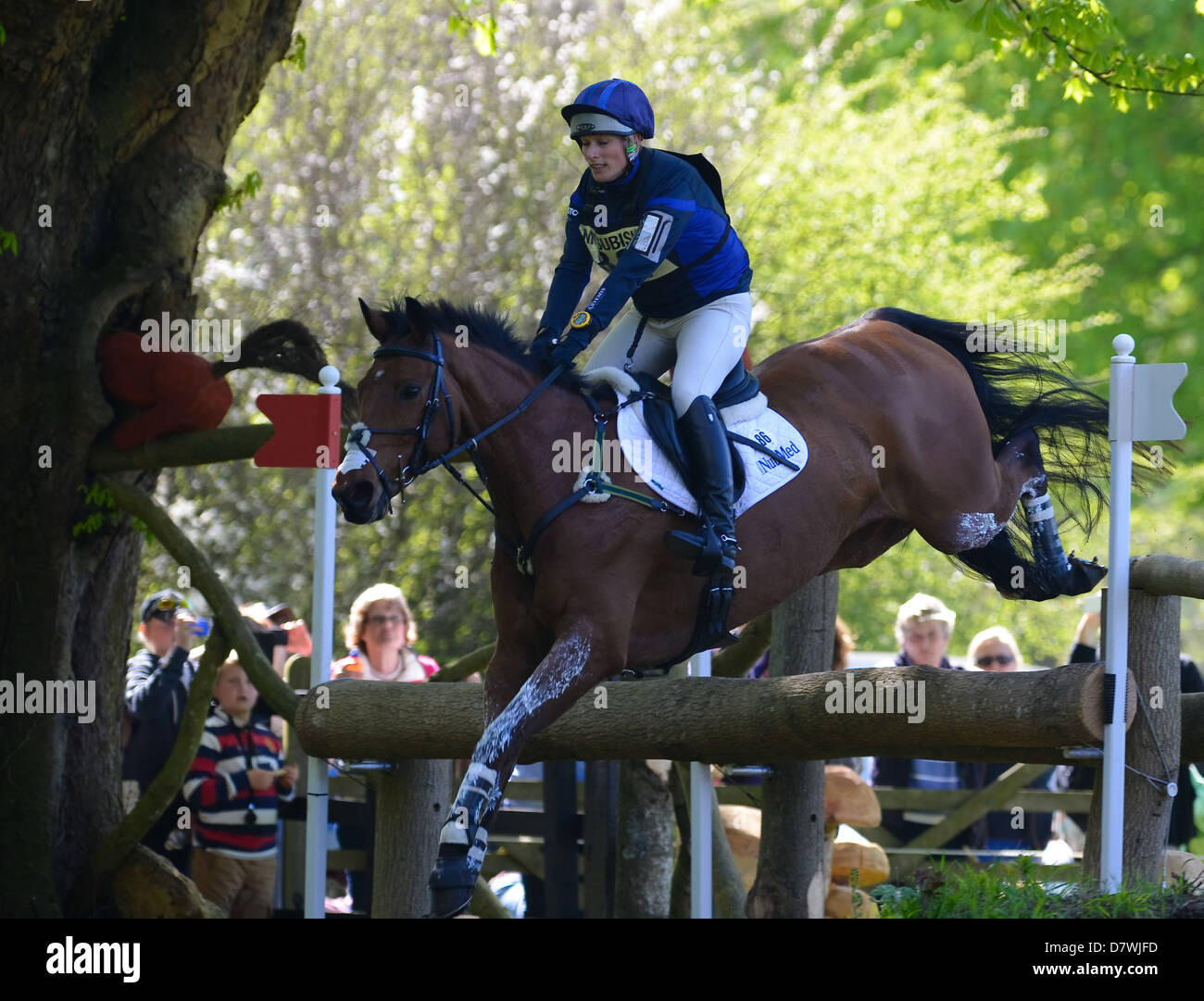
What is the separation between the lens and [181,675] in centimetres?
778

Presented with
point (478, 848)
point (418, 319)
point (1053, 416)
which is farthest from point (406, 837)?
point (1053, 416)

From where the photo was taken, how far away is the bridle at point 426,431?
14.7ft

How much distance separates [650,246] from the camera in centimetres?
478

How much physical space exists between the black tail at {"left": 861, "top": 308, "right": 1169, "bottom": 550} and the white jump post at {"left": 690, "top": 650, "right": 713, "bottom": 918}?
1.62 meters

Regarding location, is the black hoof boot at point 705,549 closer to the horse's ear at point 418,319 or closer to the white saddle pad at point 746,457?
the white saddle pad at point 746,457

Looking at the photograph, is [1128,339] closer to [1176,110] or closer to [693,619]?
[693,619]

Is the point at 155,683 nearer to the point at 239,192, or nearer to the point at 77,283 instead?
the point at 77,283

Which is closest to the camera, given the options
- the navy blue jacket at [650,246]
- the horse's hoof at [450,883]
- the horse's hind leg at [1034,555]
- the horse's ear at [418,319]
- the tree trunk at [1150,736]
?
the horse's hoof at [450,883]

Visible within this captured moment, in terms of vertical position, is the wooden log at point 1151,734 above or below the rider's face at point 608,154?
below

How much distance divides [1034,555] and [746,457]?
149 centimetres

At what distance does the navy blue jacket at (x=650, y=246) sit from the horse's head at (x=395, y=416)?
1.81 ft

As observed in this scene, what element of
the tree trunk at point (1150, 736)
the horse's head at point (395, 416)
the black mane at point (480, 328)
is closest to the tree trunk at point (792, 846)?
the tree trunk at point (1150, 736)

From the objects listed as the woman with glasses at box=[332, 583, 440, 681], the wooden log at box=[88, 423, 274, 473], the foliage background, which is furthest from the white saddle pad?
the foliage background

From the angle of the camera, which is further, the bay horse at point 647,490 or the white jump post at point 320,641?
the white jump post at point 320,641
